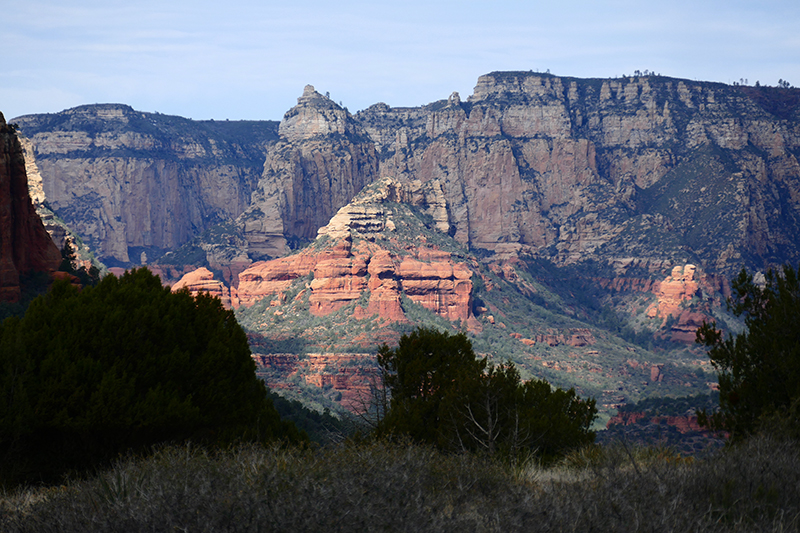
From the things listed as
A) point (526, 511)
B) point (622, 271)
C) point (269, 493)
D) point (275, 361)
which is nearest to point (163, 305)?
point (269, 493)

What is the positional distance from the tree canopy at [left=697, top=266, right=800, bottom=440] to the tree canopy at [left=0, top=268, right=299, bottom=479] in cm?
1375

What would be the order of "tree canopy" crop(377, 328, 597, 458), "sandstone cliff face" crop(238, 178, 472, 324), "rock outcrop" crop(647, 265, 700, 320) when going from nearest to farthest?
"tree canopy" crop(377, 328, 597, 458)
"sandstone cliff face" crop(238, 178, 472, 324)
"rock outcrop" crop(647, 265, 700, 320)

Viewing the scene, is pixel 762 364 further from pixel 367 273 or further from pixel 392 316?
pixel 367 273

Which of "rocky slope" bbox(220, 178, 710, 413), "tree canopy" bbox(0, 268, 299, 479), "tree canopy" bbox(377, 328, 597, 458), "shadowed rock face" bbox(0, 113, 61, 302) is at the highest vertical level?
"shadowed rock face" bbox(0, 113, 61, 302)

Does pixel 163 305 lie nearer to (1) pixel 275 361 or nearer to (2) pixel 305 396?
(2) pixel 305 396

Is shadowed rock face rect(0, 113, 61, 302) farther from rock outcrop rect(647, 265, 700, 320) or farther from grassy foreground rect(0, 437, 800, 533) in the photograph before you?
rock outcrop rect(647, 265, 700, 320)

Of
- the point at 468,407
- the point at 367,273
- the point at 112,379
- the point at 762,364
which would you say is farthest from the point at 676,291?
the point at 112,379

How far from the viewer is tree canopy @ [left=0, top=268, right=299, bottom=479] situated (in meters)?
21.9

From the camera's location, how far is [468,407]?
24656 millimetres

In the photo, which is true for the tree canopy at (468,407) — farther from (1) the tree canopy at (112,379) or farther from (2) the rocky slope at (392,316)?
(2) the rocky slope at (392,316)

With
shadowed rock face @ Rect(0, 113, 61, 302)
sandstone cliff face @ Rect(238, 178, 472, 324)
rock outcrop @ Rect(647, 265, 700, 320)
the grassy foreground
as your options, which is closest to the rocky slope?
sandstone cliff face @ Rect(238, 178, 472, 324)

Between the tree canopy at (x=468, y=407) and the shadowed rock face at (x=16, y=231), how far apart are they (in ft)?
87.7

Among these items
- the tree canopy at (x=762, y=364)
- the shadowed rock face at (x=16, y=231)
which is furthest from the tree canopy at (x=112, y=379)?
the shadowed rock face at (x=16, y=231)

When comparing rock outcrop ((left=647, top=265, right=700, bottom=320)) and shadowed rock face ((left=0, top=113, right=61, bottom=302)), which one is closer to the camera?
shadowed rock face ((left=0, top=113, right=61, bottom=302))
